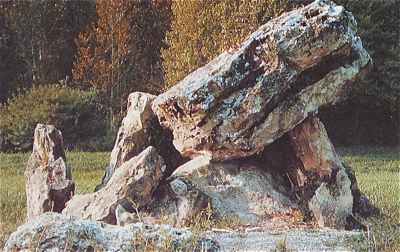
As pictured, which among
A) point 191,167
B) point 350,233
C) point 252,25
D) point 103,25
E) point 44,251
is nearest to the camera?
point 44,251

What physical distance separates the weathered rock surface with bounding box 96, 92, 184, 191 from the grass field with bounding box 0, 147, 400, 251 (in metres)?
1.37

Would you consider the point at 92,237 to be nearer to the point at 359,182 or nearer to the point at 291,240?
the point at 291,240

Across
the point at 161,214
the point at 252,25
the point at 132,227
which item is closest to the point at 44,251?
the point at 132,227

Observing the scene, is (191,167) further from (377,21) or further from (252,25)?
(377,21)

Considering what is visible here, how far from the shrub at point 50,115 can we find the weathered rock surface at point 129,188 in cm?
1104

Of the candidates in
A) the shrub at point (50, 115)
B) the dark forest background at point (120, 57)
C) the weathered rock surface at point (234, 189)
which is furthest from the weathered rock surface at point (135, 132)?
the shrub at point (50, 115)

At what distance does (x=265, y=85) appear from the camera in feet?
26.7

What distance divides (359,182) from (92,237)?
8.09 meters

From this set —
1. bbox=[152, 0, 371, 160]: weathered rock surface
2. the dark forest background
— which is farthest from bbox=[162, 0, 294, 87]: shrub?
bbox=[152, 0, 371, 160]: weathered rock surface

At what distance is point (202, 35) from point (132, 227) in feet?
44.6

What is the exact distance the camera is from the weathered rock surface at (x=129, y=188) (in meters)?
8.27

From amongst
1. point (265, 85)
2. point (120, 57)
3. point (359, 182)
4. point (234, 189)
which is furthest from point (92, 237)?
point (120, 57)

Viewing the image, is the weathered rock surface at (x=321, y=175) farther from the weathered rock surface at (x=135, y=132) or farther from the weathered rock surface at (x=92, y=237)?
the weathered rock surface at (x=92, y=237)

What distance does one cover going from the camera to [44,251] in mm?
5879
